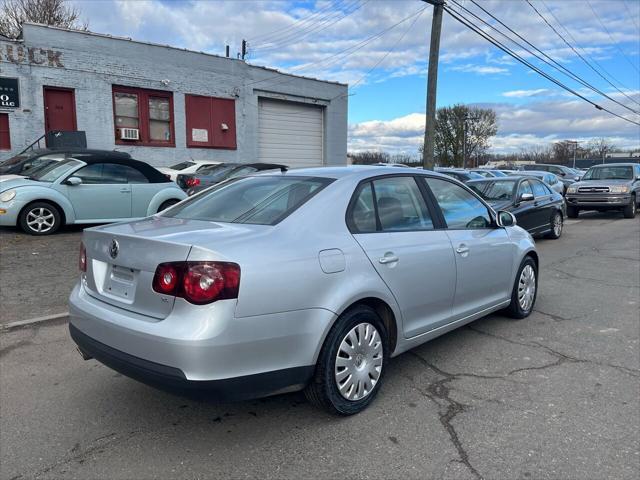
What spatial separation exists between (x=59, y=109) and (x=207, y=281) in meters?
Result: 17.8

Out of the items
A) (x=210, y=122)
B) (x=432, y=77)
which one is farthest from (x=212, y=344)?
(x=210, y=122)

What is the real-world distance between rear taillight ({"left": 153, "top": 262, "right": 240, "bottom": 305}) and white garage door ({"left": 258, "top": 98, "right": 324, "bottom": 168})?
21078mm

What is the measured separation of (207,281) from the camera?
2.66m

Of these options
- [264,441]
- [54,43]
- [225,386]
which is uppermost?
[54,43]

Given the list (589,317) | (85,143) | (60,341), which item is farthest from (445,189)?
(85,143)

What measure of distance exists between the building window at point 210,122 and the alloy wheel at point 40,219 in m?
12.0

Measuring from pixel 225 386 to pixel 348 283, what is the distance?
0.96m

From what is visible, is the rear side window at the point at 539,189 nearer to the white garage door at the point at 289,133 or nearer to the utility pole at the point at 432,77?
the utility pole at the point at 432,77

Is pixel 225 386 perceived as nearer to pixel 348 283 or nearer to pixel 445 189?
pixel 348 283

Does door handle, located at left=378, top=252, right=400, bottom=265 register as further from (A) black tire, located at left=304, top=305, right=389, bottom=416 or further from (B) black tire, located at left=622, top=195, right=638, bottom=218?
(B) black tire, located at left=622, top=195, right=638, bottom=218

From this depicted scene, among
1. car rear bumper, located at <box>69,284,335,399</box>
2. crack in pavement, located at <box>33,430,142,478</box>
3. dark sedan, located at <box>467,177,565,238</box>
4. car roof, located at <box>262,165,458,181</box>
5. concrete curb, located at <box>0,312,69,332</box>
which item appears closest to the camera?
car rear bumper, located at <box>69,284,335,399</box>

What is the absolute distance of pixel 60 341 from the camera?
4.70 m

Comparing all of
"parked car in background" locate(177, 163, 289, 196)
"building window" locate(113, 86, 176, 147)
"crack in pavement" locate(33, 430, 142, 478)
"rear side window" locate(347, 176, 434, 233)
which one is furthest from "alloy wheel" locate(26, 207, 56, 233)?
"building window" locate(113, 86, 176, 147)

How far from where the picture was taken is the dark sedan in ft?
34.7
